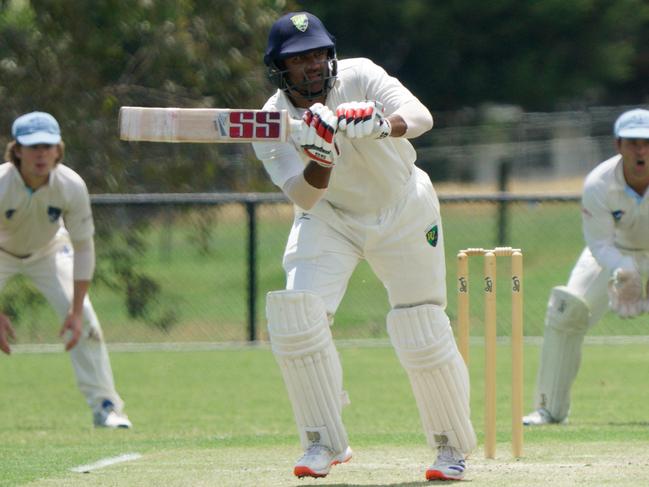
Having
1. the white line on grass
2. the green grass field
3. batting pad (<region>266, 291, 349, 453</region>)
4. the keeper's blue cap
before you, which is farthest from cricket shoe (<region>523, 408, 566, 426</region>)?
the keeper's blue cap

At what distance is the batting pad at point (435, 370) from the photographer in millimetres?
5094

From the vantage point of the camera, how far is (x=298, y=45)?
16.2 ft

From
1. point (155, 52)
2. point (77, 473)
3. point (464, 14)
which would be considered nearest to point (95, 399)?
point (77, 473)

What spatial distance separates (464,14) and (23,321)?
14399 mm

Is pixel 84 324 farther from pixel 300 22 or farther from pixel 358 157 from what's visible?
pixel 300 22

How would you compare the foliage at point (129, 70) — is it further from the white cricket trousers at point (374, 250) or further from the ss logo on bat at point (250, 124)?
the ss logo on bat at point (250, 124)

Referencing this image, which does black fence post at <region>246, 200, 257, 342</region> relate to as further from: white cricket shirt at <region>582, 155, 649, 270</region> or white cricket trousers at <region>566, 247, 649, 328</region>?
white cricket shirt at <region>582, 155, 649, 270</region>

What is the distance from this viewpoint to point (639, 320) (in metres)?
12.3

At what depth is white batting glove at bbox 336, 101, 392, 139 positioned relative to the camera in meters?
4.64

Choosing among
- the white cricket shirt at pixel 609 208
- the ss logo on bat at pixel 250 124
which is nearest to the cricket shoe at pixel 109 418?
the white cricket shirt at pixel 609 208

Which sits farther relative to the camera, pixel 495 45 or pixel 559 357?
pixel 495 45

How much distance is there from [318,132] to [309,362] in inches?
31.9

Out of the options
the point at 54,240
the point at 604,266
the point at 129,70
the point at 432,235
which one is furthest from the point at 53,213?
the point at 129,70

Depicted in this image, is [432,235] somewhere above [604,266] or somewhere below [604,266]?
above
